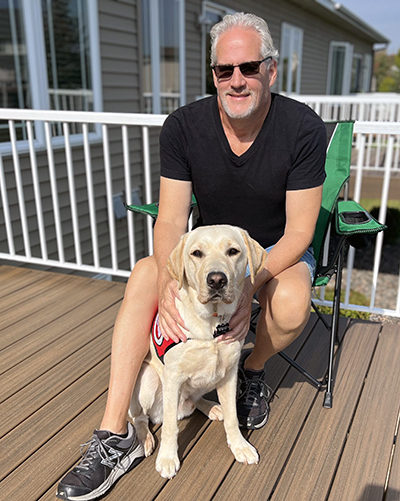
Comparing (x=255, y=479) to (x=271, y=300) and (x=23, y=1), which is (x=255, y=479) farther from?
(x=23, y=1)

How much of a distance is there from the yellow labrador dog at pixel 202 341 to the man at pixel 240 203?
0.18 feet

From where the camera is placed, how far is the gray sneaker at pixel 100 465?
148 centimetres

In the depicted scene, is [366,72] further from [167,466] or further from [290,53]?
[167,466]

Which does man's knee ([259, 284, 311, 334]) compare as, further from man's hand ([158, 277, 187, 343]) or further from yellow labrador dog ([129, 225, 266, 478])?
man's hand ([158, 277, 187, 343])

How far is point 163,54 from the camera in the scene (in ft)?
21.9

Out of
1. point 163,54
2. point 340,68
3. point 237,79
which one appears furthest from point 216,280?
point 340,68

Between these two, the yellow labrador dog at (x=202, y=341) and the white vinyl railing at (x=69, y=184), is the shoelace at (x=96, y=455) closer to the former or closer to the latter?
the yellow labrador dog at (x=202, y=341)

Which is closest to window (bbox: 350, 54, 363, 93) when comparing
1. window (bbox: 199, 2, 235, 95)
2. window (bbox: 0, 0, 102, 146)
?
window (bbox: 199, 2, 235, 95)

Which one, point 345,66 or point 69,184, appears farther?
point 345,66

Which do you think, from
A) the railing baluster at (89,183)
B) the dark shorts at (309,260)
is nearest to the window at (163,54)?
the railing baluster at (89,183)

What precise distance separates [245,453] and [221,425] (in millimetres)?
214

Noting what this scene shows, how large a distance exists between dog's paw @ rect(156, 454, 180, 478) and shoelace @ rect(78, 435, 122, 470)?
138 millimetres

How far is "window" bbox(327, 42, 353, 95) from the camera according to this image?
49.9 feet

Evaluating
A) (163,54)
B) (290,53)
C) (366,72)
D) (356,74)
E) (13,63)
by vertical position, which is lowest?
(13,63)
